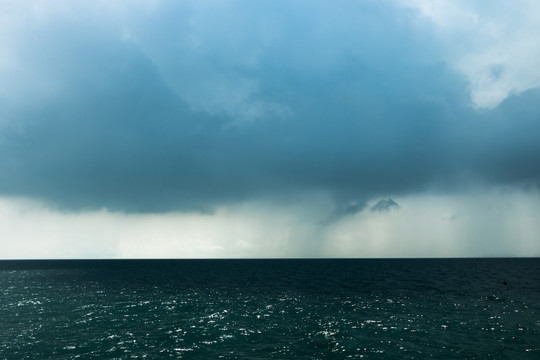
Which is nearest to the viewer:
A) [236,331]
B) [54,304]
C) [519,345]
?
[519,345]

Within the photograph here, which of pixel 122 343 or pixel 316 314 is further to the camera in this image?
pixel 316 314

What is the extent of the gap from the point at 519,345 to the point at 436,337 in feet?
26.1

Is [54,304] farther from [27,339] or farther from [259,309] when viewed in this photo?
[259,309]

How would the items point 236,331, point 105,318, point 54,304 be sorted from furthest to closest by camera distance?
1. point 54,304
2. point 105,318
3. point 236,331

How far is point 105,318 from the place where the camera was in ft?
171

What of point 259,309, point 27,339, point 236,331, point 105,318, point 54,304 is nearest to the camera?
point 27,339

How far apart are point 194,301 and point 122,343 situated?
Answer: 31.7 metres

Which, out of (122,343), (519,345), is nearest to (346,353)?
(519,345)

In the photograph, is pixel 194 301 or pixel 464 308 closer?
pixel 464 308

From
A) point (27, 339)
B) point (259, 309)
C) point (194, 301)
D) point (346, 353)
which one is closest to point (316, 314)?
point (259, 309)

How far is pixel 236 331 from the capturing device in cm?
4338

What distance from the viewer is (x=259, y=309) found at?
193 feet

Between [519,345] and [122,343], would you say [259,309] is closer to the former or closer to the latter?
[122,343]

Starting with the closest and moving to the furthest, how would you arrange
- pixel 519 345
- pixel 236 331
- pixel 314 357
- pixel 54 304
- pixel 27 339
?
pixel 314 357, pixel 519 345, pixel 27 339, pixel 236 331, pixel 54 304
